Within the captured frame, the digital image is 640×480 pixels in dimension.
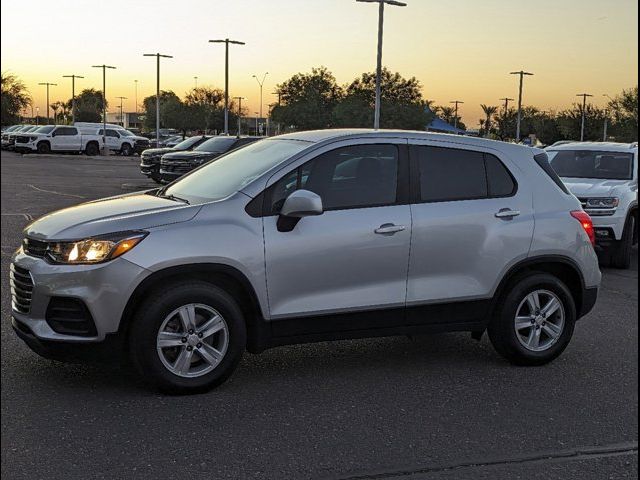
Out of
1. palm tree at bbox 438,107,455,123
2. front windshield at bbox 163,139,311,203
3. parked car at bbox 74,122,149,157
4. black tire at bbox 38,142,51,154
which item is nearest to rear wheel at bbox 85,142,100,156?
parked car at bbox 74,122,149,157

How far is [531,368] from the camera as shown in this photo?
5840mm

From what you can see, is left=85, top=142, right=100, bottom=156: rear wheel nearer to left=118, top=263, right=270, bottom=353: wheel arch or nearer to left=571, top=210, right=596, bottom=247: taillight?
left=571, top=210, right=596, bottom=247: taillight

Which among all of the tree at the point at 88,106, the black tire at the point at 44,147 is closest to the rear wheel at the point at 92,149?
the black tire at the point at 44,147

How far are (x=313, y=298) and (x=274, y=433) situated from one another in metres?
1.03

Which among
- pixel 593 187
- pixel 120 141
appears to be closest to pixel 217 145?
pixel 593 187

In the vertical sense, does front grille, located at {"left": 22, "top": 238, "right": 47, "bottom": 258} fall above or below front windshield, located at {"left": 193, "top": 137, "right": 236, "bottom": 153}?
below

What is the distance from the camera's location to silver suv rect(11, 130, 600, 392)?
187 inches

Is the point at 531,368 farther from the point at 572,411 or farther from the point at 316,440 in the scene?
the point at 316,440

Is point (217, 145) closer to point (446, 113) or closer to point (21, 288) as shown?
point (21, 288)

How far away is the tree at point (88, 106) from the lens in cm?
11743

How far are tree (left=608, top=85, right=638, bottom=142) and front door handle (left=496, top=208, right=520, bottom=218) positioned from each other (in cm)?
5505

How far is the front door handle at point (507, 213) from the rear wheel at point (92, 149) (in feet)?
148

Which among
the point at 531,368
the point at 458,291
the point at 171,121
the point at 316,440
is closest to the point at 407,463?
the point at 316,440

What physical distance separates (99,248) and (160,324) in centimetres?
58
